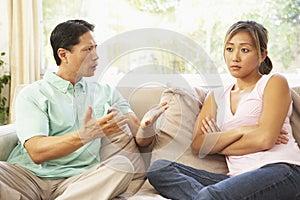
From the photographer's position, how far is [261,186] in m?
1.72

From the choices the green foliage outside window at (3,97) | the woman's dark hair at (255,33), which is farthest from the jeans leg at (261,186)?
the green foliage outside window at (3,97)

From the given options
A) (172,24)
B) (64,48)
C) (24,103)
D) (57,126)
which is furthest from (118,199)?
(172,24)

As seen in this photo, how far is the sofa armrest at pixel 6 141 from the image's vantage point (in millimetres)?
2029

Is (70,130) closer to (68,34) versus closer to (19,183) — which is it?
(19,183)

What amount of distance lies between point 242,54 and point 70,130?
2.71ft

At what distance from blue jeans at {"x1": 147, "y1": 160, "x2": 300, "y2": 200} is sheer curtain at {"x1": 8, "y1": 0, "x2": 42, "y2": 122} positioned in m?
1.64

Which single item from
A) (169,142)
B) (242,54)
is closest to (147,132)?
(169,142)

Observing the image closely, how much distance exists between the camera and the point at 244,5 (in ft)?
10.8

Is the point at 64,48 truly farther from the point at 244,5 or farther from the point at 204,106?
the point at 244,5

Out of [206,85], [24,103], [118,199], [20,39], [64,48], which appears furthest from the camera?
[20,39]

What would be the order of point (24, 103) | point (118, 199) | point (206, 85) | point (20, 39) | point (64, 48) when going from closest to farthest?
A: point (118, 199) → point (24, 103) → point (64, 48) → point (206, 85) → point (20, 39)

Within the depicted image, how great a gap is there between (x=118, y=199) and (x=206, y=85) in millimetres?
735

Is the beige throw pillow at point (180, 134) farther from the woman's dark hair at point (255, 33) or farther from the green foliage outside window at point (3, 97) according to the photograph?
the green foliage outside window at point (3, 97)

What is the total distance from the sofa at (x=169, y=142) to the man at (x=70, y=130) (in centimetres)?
5
